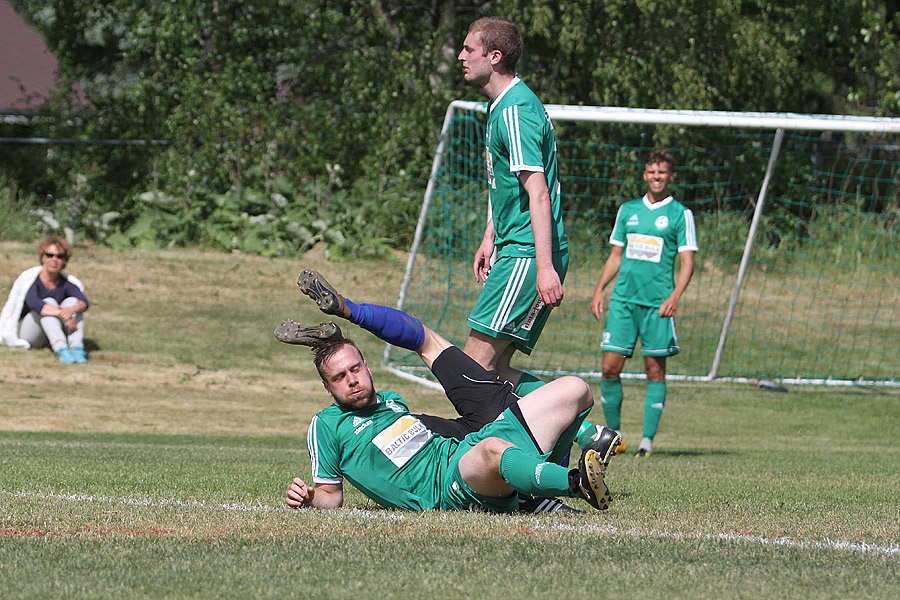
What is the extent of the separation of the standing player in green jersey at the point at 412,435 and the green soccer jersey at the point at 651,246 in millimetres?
3953

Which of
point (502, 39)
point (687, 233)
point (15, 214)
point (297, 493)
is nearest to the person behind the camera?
point (297, 493)

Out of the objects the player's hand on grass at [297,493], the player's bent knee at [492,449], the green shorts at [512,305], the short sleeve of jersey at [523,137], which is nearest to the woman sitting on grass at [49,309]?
the green shorts at [512,305]

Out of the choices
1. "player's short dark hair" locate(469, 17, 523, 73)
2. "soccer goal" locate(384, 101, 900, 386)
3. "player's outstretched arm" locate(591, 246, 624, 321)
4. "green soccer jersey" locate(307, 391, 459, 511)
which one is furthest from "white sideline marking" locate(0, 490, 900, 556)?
"soccer goal" locate(384, 101, 900, 386)

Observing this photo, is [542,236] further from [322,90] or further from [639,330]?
[322,90]

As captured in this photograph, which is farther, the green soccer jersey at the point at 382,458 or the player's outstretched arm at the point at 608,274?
the player's outstretched arm at the point at 608,274

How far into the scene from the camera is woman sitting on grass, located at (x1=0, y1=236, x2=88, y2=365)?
43.2 ft

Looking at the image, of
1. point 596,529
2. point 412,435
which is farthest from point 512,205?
point 596,529

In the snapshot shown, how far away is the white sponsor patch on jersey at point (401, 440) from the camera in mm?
5090

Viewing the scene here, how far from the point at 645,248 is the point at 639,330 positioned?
2.25 ft

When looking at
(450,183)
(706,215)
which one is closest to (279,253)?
(450,183)

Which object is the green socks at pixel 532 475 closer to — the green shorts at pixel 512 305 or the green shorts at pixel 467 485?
the green shorts at pixel 467 485

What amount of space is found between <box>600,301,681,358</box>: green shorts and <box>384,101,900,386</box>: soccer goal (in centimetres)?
455

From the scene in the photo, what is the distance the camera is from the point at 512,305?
5.93 m

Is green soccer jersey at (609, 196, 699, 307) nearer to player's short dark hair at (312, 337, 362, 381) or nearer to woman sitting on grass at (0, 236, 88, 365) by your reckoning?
player's short dark hair at (312, 337, 362, 381)
